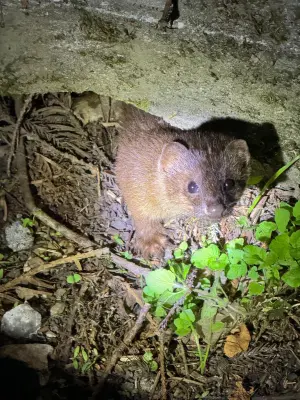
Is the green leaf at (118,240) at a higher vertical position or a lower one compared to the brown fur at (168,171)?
lower

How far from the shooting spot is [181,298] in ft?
9.89

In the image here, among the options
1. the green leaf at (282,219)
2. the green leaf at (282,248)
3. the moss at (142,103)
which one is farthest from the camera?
the moss at (142,103)

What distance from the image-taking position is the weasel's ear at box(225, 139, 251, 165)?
3.11m

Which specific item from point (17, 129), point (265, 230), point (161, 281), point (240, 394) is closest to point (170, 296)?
point (161, 281)

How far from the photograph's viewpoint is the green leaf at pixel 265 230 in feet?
10.4

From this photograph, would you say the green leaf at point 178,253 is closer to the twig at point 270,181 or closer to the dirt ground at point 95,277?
the dirt ground at point 95,277

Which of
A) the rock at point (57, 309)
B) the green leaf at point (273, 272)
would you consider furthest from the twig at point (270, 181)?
the rock at point (57, 309)

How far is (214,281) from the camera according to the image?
3.14 metres

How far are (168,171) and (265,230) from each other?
35.2 inches

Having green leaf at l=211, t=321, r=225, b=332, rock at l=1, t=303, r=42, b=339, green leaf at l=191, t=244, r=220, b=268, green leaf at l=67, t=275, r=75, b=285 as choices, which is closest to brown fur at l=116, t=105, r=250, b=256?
green leaf at l=191, t=244, r=220, b=268

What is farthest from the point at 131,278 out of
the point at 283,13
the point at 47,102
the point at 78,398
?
the point at 283,13

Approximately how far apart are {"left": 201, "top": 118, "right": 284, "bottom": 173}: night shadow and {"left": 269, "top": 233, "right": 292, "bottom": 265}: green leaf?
34.9 inches

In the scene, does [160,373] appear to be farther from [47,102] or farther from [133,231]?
[47,102]

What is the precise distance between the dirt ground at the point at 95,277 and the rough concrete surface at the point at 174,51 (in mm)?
831
